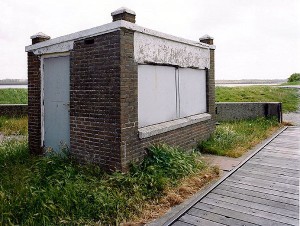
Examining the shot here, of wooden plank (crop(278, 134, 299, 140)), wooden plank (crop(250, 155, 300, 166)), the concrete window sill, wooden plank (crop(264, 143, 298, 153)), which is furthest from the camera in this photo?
wooden plank (crop(278, 134, 299, 140))

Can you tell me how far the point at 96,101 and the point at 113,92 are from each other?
0.54 m

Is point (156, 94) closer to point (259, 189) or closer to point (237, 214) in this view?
point (259, 189)

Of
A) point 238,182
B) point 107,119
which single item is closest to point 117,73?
point 107,119

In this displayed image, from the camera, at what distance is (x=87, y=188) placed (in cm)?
498

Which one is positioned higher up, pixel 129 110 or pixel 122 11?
pixel 122 11

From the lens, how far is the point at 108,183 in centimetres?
536

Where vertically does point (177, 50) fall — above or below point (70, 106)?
Answer: above

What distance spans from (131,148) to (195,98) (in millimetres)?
3395

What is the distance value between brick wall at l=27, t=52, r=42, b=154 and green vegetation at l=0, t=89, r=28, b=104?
722 inches

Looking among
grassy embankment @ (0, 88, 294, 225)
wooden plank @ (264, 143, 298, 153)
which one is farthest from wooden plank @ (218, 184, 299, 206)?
wooden plank @ (264, 143, 298, 153)

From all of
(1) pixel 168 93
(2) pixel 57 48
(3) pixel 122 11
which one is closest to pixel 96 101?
(2) pixel 57 48

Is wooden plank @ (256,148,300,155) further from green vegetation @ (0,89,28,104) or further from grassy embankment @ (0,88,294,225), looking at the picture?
green vegetation @ (0,89,28,104)

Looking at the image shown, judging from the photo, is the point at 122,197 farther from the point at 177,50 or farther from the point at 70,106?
the point at 177,50

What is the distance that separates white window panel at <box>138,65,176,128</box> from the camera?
6.45m
